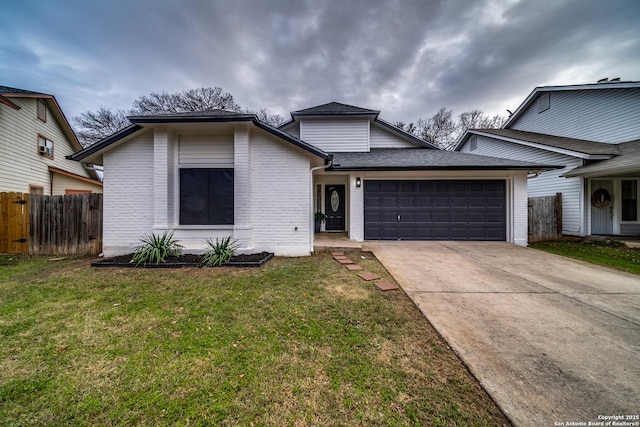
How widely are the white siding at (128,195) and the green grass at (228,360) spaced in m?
2.57

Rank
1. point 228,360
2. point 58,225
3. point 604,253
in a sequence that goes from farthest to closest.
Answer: point 604,253 → point 58,225 → point 228,360

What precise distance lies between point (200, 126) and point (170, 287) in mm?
4185

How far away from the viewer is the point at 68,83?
52.7 ft

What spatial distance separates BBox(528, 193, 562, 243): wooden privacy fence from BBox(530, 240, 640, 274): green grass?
1.65ft

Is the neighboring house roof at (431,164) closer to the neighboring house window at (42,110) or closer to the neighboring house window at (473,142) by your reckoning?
the neighboring house window at (473,142)

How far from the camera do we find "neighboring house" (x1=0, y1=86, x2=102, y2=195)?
9312 millimetres

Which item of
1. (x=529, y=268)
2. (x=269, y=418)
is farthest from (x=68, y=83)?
(x=529, y=268)

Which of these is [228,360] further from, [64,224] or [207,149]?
[64,224]

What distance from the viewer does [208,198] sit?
254 inches

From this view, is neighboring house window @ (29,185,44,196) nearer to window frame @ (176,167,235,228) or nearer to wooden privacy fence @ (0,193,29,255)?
wooden privacy fence @ (0,193,29,255)

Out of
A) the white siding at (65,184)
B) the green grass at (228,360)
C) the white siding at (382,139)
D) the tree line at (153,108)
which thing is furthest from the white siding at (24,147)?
the white siding at (382,139)

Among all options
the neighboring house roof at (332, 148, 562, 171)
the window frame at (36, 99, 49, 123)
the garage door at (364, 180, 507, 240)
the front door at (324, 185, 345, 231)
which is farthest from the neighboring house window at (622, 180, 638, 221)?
the window frame at (36, 99, 49, 123)

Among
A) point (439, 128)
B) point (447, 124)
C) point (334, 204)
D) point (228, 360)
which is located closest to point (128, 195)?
point (228, 360)

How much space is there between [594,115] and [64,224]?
72.7 ft
